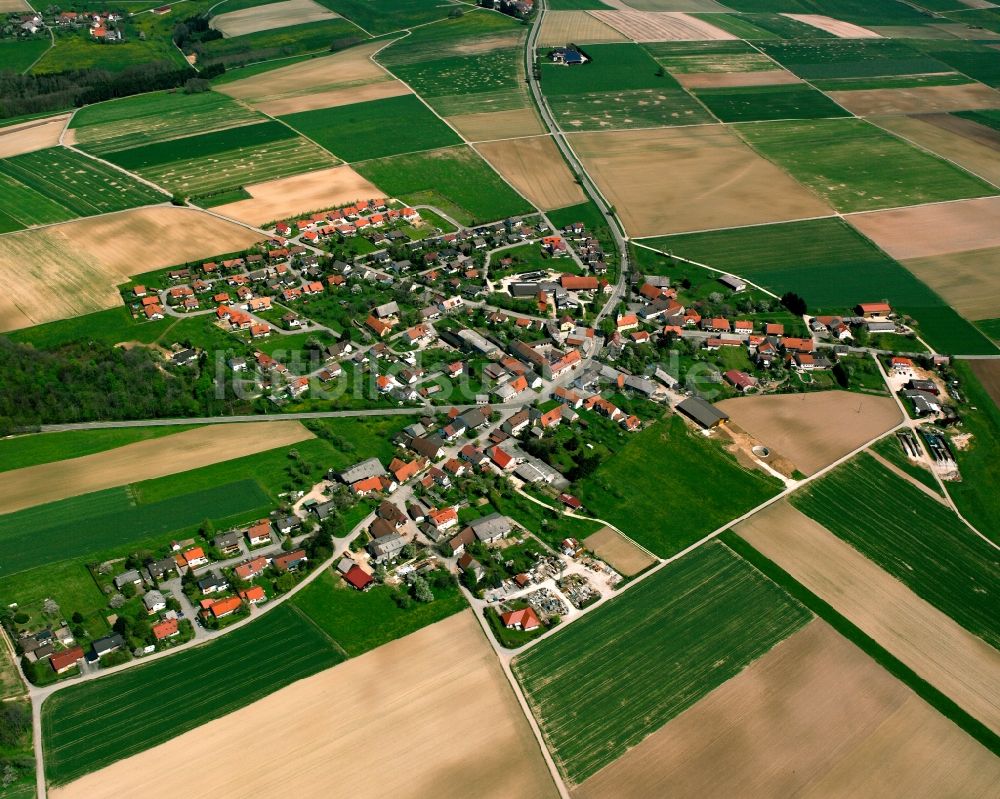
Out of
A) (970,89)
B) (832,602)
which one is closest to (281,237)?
(832,602)

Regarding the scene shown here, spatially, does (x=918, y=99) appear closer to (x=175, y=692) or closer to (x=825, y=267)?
(x=825, y=267)

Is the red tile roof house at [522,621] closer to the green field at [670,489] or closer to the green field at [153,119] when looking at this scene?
the green field at [670,489]

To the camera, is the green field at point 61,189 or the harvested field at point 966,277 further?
the green field at point 61,189

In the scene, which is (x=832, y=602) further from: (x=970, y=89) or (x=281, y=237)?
(x=970, y=89)

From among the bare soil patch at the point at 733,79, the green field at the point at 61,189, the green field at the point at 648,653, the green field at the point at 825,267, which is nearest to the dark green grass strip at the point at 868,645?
the green field at the point at 648,653

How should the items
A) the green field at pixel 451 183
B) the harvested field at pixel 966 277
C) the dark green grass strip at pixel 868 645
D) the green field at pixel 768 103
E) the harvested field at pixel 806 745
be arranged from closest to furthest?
the harvested field at pixel 806 745 → the dark green grass strip at pixel 868 645 → the harvested field at pixel 966 277 → the green field at pixel 451 183 → the green field at pixel 768 103
